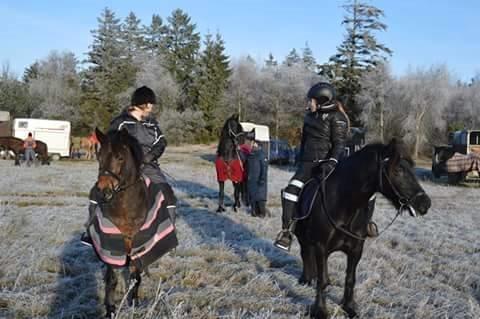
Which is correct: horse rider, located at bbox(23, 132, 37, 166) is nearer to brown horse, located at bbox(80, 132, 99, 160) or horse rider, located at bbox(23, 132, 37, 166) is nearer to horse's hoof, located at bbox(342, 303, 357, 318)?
brown horse, located at bbox(80, 132, 99, 160)

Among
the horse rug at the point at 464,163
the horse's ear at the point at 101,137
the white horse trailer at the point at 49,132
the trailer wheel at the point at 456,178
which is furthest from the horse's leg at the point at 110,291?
the white horse trailer at the point at 49,132

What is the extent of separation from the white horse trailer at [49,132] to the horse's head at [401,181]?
34.2 metres

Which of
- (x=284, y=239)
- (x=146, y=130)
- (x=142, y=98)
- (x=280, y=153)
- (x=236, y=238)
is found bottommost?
(x=236, y=238)

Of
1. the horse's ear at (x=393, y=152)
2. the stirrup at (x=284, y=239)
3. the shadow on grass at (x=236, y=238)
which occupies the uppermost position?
the horse's ear at (x=393, y=152)

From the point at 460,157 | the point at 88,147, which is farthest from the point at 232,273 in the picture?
the point at 88,147

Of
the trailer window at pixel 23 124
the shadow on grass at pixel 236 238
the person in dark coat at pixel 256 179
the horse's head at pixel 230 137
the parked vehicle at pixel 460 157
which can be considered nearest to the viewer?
the shadow on grass at pixel 236 238

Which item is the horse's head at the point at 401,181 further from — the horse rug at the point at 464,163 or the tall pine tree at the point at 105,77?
the tall pine tree at the point at 105,77

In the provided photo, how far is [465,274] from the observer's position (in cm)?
668

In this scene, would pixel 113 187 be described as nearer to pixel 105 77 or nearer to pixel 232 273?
pixel 232 273

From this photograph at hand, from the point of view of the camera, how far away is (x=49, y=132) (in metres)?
35.7

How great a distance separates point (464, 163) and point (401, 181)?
19.1m

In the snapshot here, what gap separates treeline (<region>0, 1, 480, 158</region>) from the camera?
168 feet

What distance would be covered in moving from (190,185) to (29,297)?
45.3ft

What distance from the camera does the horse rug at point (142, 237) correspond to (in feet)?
15.2
